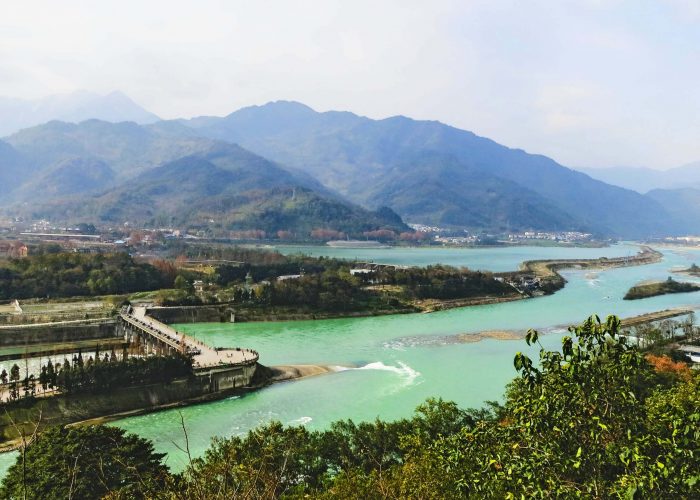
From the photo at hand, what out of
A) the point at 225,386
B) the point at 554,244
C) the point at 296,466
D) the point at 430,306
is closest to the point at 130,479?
the point at 296,466

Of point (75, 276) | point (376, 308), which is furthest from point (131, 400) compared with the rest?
point (75, 276)

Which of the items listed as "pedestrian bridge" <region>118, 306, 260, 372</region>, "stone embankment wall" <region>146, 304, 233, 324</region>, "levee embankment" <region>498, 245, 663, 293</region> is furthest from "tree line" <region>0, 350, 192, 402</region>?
"levee embankment" <region>498, 245, 663, 293</region>

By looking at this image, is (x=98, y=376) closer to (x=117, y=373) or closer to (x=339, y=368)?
(x=117, y=373)

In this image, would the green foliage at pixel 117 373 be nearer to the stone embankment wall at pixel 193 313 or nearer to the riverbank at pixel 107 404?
the riverbank at pixel 107 404

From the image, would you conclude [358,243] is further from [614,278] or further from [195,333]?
[195,333]

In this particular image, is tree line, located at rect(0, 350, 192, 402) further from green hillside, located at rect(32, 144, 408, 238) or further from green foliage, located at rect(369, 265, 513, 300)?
green hillside, located at rect(32, 144, 408, 238)

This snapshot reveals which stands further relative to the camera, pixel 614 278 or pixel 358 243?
pixel 358 243

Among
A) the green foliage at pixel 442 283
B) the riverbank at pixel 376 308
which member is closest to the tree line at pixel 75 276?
the riverbank at pixel 376 308
